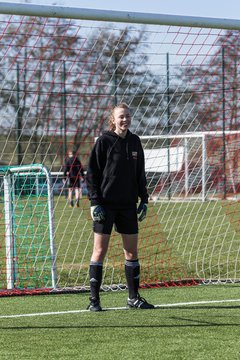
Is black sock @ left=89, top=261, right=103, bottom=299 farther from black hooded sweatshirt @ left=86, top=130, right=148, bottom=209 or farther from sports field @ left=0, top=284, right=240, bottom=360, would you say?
black hooded sweatshirt @ left=86, top=130, right=148, bottom=209

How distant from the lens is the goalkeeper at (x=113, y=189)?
294 inches

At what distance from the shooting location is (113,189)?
7473mm

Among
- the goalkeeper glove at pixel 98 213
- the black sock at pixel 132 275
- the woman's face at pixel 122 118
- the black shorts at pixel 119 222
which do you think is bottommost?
the black sock at pixel 132 275

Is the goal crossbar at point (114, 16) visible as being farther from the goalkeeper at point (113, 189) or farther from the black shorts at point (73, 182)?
the black shorts at point (73, 182)

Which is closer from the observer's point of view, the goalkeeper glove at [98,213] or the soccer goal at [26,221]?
the goalkeeper glove at [98,213]

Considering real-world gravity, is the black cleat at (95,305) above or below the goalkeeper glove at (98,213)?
below

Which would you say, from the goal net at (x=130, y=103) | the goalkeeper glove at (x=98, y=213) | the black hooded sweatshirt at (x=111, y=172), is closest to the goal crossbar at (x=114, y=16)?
the goal net at (x=130, y=103)

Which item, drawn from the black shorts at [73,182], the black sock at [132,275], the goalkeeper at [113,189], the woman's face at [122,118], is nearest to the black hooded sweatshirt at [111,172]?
the goalkeeper at [113,189]

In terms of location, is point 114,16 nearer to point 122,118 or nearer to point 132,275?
point 122,118

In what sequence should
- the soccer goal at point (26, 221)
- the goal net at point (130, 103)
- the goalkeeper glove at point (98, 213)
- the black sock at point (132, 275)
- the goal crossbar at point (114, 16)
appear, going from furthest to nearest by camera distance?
the soccer goal at point (26, 221) < the goal net at point (130, 103) < the black sock at point (132, 275) < the goalkeeper glove at point (98, 213) < the goal crossbar at point (114, 16)

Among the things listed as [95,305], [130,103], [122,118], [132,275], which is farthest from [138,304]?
[130,103]

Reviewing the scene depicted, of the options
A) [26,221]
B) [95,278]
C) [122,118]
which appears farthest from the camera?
[26,221]

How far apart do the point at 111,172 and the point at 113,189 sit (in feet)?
0.50

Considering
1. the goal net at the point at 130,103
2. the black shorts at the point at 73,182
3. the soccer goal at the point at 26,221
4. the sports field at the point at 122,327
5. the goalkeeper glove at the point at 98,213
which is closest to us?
the sports field at the point at 122,327
